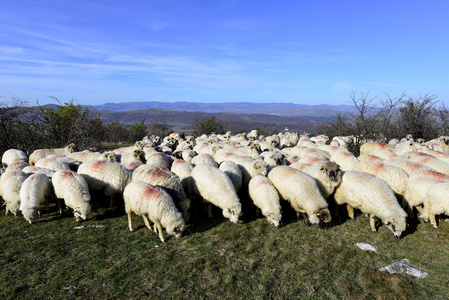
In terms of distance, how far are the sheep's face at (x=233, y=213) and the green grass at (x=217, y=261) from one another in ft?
0.77

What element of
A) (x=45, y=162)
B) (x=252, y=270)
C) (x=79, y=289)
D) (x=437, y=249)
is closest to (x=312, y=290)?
(x=252, y=270)

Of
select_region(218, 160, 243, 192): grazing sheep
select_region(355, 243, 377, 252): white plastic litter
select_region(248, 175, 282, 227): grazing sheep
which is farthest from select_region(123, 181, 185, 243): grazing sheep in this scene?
select_region(355, 243, 377, 252): white plastic litter

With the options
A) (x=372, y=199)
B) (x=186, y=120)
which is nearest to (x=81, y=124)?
(x=372, y=199)

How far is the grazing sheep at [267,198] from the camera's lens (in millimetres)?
7407

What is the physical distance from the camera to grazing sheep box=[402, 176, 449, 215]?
7.41 metres

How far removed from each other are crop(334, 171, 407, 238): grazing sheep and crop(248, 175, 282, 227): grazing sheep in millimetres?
1998

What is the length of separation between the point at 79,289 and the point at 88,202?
326 cm

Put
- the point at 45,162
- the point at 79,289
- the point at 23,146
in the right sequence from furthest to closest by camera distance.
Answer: the point at 23,146 < the point at 45,162 < the point at 79,289

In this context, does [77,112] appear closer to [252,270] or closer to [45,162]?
[45,162]

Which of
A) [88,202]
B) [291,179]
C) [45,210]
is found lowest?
[45,210]

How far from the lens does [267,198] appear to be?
7629mm

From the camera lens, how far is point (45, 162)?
10.1 m

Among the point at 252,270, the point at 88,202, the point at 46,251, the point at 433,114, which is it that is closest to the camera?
the point at 252,270

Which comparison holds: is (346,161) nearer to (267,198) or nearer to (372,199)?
(372,199)
